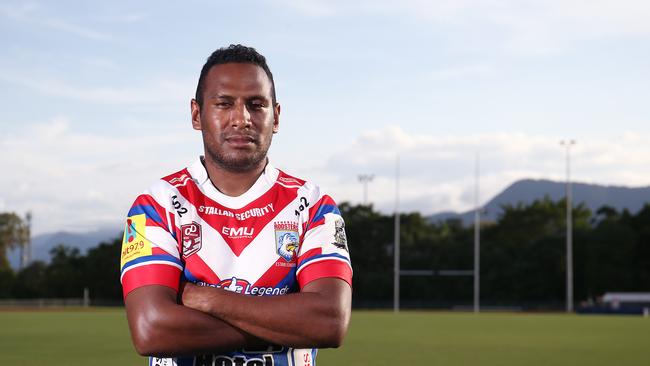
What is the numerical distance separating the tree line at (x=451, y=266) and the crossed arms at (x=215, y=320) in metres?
72.5

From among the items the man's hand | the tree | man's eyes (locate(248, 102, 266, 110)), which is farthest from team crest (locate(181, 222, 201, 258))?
the tree

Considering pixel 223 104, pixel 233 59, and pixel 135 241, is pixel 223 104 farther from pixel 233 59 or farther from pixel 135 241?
pixel 135 241

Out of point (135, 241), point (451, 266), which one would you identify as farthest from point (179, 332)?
point (451, 266)

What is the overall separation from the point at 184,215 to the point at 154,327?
46 cm

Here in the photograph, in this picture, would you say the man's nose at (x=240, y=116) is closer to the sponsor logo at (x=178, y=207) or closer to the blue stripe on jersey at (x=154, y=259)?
the sponsor logo at (x=178, y=207)

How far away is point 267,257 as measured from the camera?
12.1 ft

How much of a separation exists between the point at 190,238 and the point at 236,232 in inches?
7.2

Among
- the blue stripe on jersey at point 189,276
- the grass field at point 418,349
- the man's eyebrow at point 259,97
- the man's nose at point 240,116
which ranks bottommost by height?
the grass field at point 418,349

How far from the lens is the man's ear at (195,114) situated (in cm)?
396

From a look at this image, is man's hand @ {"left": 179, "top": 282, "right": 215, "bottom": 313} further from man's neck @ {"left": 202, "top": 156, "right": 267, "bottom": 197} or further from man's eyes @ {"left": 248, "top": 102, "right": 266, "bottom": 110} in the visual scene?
man's eyes @ {"left": 248, "top": 102, "right": 266, "bottom": 110}

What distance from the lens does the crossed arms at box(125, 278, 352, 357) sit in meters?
3.54

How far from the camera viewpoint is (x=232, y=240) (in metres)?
3.68

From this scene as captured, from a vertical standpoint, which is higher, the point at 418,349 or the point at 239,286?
the point at 239,286

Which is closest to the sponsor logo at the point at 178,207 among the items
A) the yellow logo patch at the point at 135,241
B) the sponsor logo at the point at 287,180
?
the yellow logo patch at the point at 135,241
